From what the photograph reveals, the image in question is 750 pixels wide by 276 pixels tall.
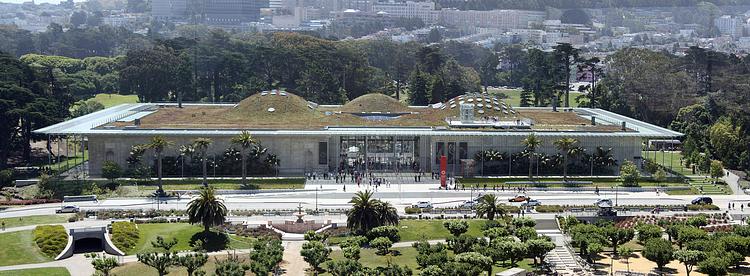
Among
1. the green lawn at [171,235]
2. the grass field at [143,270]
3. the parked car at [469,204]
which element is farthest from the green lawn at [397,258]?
the parked car at [469,204]

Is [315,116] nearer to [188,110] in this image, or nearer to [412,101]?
[188,110]

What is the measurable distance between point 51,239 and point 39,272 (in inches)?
246

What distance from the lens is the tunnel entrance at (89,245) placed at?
79.9m

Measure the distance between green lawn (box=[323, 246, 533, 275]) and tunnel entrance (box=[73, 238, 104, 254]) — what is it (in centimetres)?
1815

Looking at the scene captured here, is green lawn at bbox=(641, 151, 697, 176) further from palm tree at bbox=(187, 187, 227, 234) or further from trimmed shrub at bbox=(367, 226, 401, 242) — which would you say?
palm tree at bbox=(187, 187, 227, 234)

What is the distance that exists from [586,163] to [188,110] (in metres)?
51.3

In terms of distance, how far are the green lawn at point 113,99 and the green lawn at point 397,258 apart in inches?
3964

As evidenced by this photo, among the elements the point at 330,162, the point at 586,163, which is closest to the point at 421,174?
the point at 330,162

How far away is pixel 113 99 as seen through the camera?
582 feet

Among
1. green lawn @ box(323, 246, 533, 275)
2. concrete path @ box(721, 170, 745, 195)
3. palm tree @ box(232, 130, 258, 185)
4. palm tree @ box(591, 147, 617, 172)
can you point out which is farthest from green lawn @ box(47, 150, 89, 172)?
concrete path @ box(721, 170, 745, 195)

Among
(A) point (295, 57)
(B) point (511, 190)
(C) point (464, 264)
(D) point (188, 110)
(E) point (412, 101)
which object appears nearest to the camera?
(C) point (464, 264)

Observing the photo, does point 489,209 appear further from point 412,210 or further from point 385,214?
point 385,214

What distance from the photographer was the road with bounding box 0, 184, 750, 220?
306 feet

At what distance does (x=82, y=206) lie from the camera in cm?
9269
